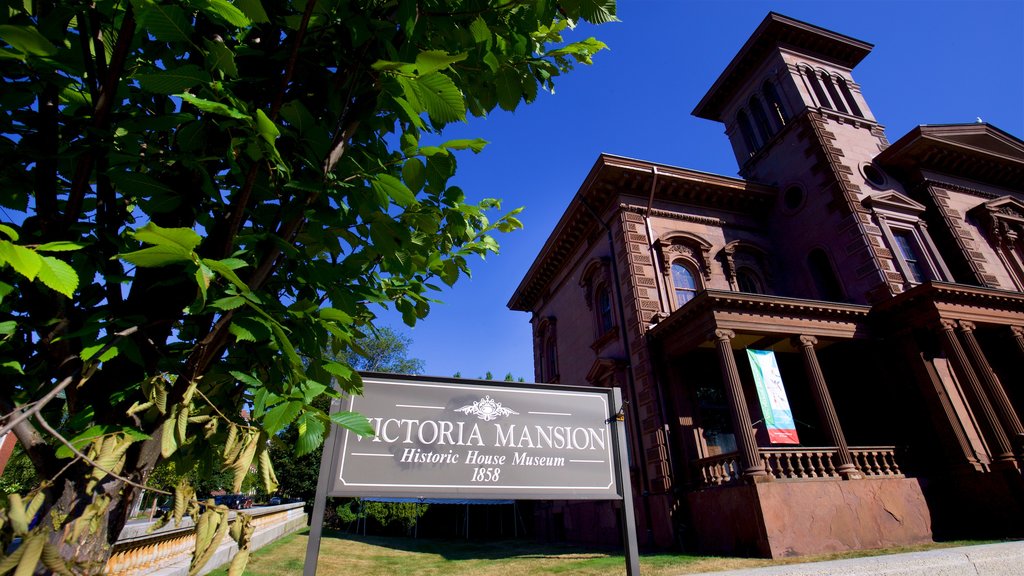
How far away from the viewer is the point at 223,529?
125cm

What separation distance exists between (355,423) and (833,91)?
2393 cm

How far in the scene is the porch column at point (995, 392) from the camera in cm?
1045

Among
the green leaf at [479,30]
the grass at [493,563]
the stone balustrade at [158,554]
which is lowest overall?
the grass at [493,563]

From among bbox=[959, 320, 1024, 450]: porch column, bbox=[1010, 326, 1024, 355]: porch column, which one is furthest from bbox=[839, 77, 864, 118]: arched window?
bbox=[959, 320, 1024, 450]: porch column

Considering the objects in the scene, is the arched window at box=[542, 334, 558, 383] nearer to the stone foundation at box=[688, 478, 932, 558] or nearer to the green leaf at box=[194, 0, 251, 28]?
the stone foundation at box=[688, 478, 932, 558]

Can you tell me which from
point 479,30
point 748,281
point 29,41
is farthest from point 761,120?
point 29,41

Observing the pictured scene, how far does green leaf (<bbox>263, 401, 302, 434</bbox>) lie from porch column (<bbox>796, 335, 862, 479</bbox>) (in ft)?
40.2

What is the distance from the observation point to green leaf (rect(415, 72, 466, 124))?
1.43m

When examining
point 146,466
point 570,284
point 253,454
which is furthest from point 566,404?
point 570,284

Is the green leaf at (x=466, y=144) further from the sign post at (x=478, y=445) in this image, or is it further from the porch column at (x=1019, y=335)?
the porch column at (x=1019, y=335)

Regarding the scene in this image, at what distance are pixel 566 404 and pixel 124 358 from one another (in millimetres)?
2628

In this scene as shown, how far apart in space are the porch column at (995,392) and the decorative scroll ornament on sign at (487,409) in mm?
13943

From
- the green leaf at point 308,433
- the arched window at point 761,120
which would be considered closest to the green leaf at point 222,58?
the green leaf at point 308,433

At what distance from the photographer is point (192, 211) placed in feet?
5.60
